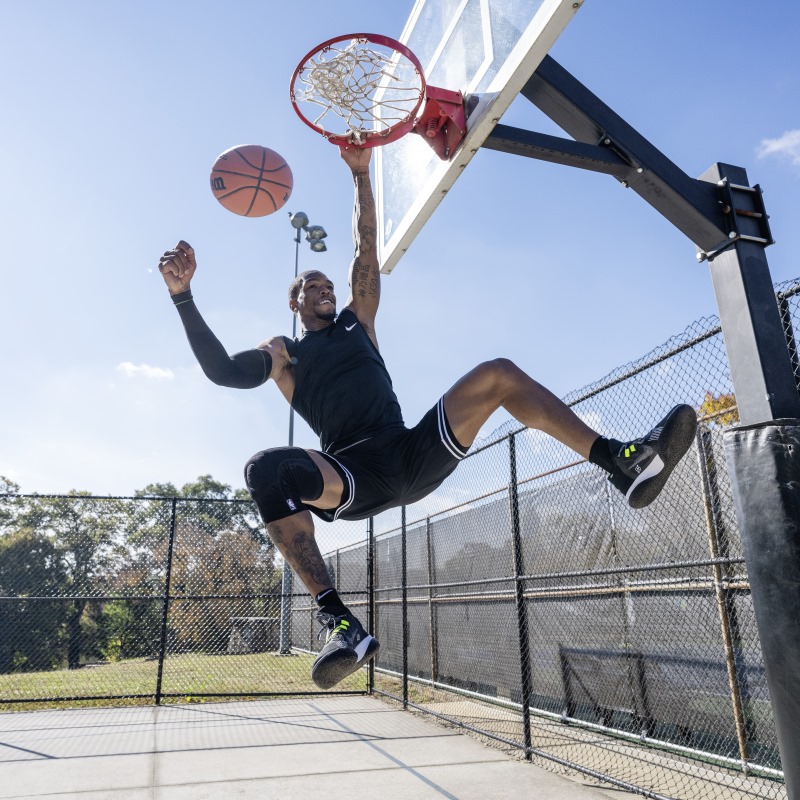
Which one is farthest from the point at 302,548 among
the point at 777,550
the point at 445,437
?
the point at 777,550

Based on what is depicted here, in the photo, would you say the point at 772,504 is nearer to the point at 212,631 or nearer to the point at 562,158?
the point at 562,158

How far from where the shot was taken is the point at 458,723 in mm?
6094

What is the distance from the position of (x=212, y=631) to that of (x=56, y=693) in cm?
267

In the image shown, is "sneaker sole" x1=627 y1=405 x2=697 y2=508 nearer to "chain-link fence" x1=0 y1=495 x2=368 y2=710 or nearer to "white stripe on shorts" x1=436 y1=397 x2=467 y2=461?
"white stripe on shorts" x1=436 y1=397 x2=467 y2=461

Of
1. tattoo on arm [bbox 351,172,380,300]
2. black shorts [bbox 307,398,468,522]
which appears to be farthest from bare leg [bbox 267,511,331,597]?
tattoo on arm [bbox 351,172,380,300]

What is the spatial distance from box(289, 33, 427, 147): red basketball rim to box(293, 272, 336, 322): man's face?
2.87ft

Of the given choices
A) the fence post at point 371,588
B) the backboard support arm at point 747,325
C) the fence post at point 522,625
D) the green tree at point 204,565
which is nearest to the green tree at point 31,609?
the green tree at point 204,565

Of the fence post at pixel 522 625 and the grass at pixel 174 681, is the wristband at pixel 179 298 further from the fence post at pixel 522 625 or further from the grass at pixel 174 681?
the grass at pixel 174 681

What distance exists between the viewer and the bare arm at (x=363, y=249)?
3.61 metres

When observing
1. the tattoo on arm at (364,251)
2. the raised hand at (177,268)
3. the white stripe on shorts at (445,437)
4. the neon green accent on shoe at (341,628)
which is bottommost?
the neon green accent on shoe at (341,628)

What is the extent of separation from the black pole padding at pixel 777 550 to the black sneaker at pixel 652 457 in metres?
0.22

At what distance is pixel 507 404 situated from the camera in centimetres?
291

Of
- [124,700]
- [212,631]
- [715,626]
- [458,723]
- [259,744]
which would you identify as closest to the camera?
[715,626]

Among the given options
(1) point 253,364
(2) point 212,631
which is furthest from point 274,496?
(2) point 212,631
